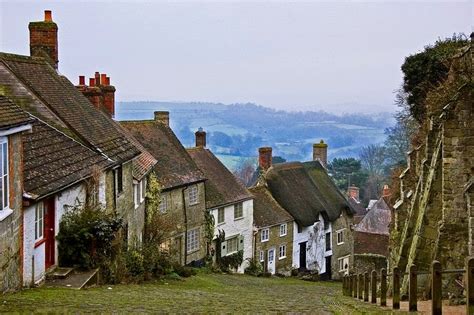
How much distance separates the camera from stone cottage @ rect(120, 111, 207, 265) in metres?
29.8

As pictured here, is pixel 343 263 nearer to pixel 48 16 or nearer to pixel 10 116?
pixel 48 16

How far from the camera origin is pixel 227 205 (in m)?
34.5

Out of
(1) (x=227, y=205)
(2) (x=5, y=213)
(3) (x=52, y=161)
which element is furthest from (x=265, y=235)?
(2) (x=5, y=213)

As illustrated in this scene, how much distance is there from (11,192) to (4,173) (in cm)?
64

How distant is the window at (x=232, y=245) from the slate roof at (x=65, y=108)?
43.4 feet

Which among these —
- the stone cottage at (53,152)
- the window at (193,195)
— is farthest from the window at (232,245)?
the stone cottage at (53,152)

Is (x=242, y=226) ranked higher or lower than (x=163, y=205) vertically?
lower

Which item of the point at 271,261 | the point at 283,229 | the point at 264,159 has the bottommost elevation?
A: the point at 271,261

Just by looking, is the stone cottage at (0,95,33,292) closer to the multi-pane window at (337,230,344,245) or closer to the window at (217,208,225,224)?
the window at (217,208,225,224)

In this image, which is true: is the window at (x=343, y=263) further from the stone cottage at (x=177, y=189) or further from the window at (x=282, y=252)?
the stone cottage at (x=177, y=189)

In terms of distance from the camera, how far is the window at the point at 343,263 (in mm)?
45281

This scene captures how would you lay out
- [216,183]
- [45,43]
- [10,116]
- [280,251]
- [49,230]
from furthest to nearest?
[280,251]
[216,183]
[45,43]
[49,230]
[10,116]

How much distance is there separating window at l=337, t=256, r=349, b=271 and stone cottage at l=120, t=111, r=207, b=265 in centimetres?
1565

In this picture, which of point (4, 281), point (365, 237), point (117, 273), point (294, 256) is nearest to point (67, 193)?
point (117, 273)
